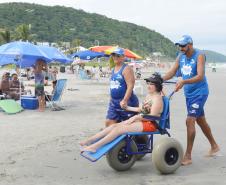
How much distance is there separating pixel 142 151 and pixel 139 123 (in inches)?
19.0

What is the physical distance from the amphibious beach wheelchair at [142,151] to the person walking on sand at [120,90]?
0.56 metres

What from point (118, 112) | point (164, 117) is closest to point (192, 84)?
point (164, 117)

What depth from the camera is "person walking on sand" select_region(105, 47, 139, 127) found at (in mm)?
6384

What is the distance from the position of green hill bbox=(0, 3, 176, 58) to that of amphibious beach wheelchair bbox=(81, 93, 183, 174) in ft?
392

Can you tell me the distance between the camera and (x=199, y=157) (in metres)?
6.75

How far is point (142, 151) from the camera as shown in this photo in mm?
6090

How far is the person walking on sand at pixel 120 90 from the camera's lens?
6384mm

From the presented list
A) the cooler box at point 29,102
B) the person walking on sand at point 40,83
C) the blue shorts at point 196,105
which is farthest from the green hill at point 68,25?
the blue shorts at point 196,105

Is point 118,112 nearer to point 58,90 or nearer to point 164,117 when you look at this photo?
point 164,117

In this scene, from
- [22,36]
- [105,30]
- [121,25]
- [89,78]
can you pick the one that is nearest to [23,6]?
[105,30]

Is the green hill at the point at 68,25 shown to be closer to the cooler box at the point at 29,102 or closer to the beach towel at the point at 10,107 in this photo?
the cooler box at the point at 29,102

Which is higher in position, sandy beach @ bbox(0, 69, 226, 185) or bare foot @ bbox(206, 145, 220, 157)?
bare foot @ bbox(206, 145, 220, 157)

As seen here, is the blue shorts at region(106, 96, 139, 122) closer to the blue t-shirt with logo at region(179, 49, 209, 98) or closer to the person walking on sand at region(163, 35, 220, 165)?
the person walking on sand at region(163, 35, 220, 165)

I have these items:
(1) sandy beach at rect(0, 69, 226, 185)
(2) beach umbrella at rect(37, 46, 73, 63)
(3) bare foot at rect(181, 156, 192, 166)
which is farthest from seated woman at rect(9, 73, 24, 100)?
(3) bare foot at rect(181, 156, 192, 166)
